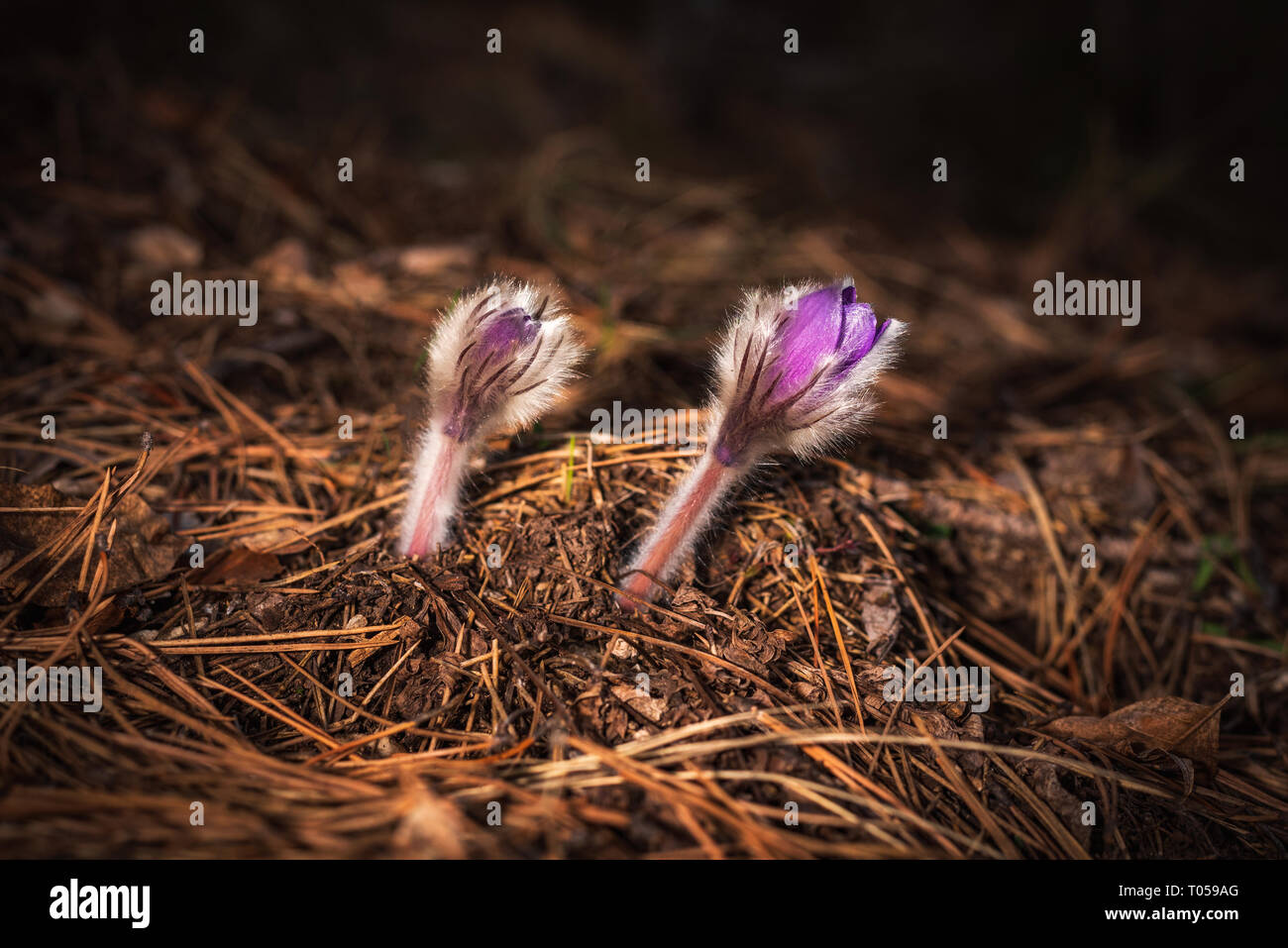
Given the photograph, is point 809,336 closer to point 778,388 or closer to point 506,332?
point 778,388

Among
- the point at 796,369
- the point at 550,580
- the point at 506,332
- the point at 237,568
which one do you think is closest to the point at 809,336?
the point at 796,369

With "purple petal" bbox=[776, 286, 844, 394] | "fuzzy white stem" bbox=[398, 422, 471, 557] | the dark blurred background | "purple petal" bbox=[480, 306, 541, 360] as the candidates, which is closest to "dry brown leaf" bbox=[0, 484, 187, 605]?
"fuzzy white stem" bbox=[398, 422, 471, 557]

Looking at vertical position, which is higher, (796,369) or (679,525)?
(796,369)

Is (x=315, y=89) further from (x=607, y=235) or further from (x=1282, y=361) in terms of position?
(x=1282, y=361)

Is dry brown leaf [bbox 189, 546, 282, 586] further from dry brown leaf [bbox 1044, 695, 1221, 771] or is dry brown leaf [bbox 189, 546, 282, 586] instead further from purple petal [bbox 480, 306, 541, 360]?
dry brown leaf [bbox 1044, 695, 1221, 771]
